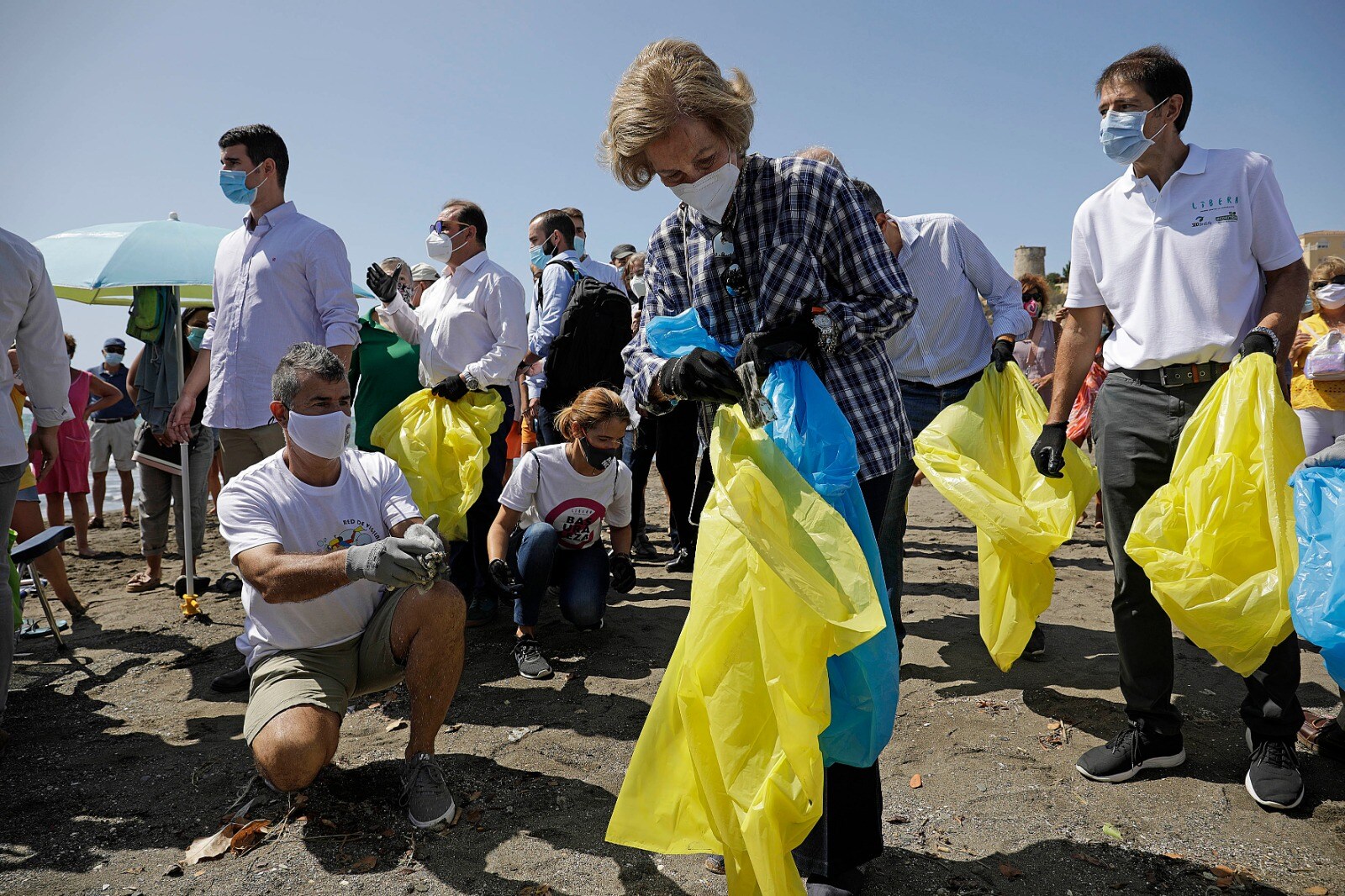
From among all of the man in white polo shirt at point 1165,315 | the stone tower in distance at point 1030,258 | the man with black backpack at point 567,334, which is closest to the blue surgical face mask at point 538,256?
the man with black backpack at point 567,334

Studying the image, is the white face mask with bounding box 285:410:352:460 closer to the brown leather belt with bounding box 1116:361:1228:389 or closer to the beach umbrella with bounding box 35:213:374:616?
the beach umbrella with bounding box 35:213:374:616

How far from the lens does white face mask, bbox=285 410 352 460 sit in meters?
2.77

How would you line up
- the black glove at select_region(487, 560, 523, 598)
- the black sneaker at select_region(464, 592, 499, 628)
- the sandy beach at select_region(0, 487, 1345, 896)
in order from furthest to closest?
the black sneaker at select_region(464, 592, 499, 628) < the black glove at select_region(487, 560, 523, 598) < the sandy beach at select_region(0, 487, 1345, 896)

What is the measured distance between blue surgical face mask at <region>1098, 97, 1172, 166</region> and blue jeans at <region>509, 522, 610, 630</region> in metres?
2.70

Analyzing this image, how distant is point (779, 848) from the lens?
1.79 m

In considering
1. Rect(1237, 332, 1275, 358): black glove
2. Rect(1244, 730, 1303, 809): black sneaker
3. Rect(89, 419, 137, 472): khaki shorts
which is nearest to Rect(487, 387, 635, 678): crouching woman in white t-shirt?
Rect(1237, 332, 1275, 358): black glove

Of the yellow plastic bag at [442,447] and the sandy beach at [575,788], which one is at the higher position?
the yellow plastic bag at [442,447]

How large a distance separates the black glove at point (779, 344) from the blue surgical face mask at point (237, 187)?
106 inches

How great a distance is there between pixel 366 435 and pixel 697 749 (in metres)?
→ 3.45

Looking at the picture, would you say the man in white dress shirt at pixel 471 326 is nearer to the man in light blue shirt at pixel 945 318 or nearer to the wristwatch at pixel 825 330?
the man in light blue shirt at pixel 945 318

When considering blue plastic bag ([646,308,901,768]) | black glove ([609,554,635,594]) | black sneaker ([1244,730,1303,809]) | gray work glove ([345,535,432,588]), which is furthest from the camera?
black glove ([609,554,635,594])

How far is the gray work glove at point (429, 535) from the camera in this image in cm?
248

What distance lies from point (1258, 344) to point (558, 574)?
2981mm

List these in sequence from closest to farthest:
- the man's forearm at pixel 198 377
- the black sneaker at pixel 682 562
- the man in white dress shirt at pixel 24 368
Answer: the man in white dress shirt at pixel 24 368
the man's forearm at pixel 198 377
the black sneaker at pixel 682 562
